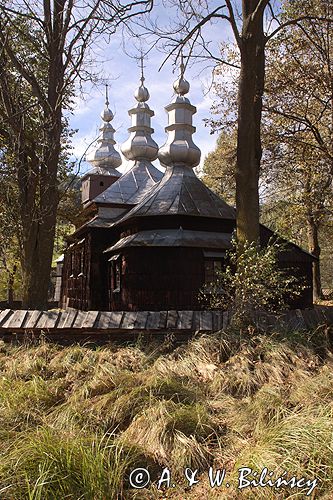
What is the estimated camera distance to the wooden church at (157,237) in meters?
14.5

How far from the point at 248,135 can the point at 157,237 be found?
22.9 feet

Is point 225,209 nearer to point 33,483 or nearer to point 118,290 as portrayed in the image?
point 118,290

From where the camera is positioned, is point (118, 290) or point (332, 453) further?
point (118, 290)

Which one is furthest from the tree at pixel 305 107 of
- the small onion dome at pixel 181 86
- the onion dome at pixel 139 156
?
the onion dome at pixel 139 156

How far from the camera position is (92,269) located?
17781mm

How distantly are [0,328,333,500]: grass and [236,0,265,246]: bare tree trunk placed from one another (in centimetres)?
248

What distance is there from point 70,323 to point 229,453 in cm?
407

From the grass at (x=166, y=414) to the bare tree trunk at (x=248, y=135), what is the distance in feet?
8.12

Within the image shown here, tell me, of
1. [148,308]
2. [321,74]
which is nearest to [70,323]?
[148,308]

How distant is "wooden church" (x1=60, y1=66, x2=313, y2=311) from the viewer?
14.5m

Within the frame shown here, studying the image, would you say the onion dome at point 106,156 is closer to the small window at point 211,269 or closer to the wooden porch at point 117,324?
the small window at point 211,269

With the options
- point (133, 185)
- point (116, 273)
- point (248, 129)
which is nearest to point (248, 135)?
point (248, 129)

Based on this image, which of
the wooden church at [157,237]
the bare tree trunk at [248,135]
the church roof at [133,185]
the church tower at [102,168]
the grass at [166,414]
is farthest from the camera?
the church tower at [102,168]

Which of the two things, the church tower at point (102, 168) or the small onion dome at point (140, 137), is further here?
the church tower at point (102, 168)
